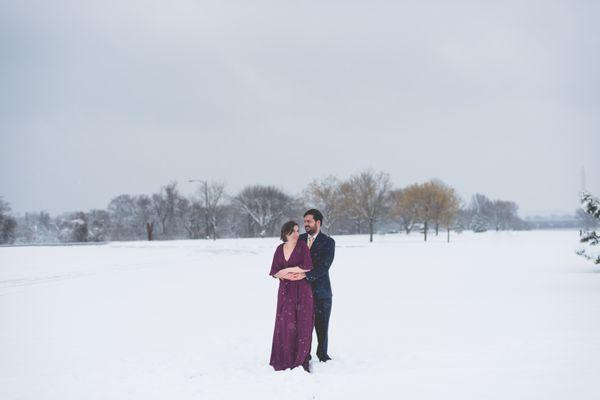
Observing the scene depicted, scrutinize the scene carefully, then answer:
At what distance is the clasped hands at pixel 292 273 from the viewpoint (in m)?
6.17

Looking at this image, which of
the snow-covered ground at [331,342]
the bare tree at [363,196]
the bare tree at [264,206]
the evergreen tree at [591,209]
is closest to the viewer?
the snow-covered ground at [331,342]

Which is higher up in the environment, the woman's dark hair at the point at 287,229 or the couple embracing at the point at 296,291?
the woman's dark hair at the point at 287,229

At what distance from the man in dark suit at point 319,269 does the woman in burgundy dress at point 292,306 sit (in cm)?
16

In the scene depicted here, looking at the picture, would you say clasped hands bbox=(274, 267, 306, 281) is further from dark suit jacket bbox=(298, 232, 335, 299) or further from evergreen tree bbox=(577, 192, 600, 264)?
evergreen tree bbox=(577, 192, 600, 264)

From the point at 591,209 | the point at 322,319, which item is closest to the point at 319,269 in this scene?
the point at 322,319

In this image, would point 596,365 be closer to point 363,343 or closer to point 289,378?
point 363,343

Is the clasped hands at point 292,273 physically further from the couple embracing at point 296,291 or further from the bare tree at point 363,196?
the bare tree at point 363,196

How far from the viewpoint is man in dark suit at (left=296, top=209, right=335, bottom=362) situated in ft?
20.9

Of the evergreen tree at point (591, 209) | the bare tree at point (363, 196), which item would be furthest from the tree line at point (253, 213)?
the evergreen tree at point (591, 209)

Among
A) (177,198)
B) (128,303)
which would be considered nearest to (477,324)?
(128,303)

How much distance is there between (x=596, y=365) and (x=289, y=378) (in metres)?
3.79

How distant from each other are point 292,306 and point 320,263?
640mm

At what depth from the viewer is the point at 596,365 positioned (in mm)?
→ 6219

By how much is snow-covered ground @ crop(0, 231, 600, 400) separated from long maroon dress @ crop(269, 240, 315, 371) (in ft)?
0.75
